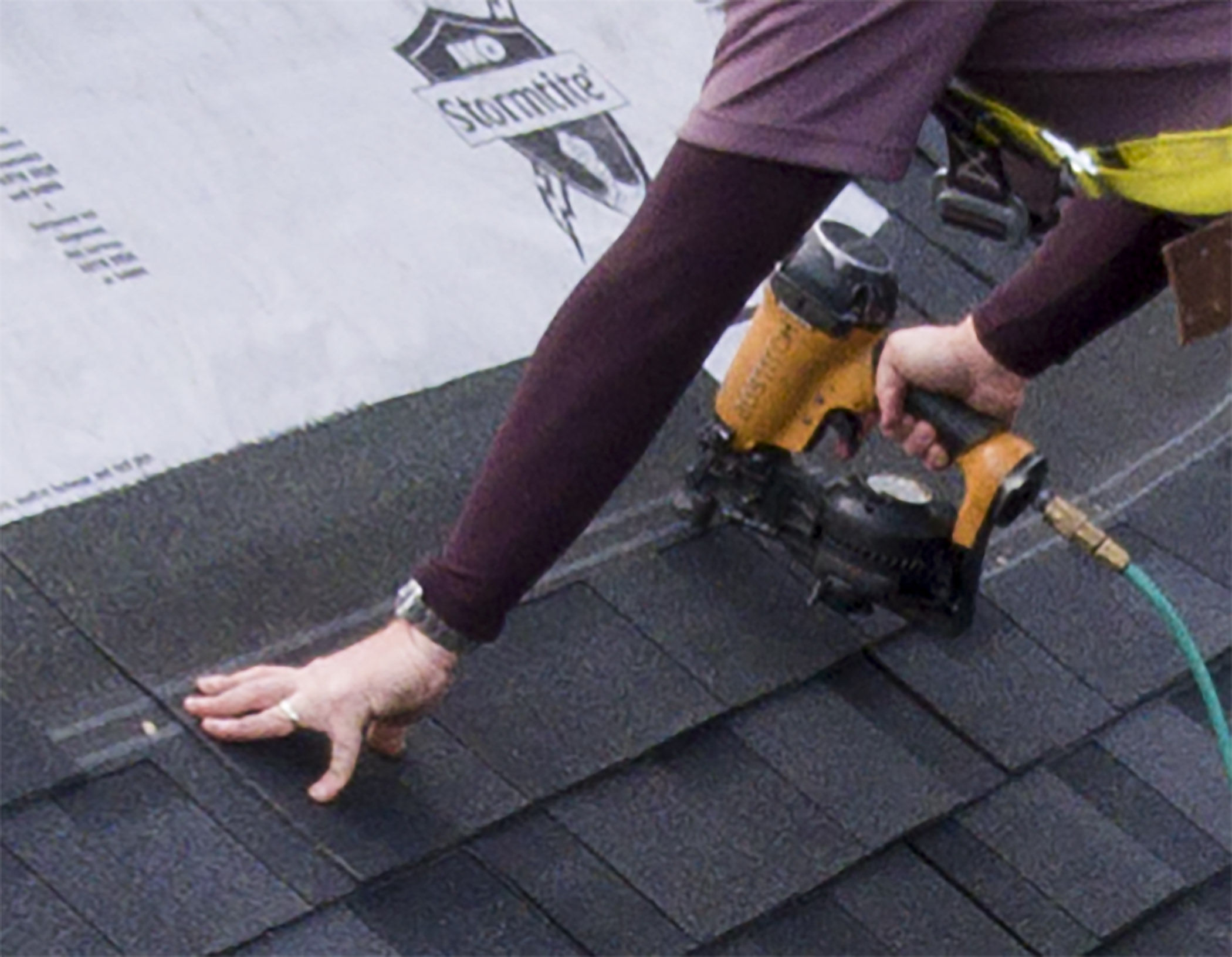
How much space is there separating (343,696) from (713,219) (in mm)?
513

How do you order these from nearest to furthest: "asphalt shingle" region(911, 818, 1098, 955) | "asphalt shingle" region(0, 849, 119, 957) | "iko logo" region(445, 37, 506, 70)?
"asphalt shingle" region(0, 849, 119, 957) < "asphalt shingle" region(911, 818, 1098, 955) < "iko logo" region(445, 37, 506, 70)

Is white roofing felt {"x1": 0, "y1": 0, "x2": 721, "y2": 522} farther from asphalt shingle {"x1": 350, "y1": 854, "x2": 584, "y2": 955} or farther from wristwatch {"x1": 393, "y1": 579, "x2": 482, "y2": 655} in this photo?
asphalt shingle {"x1": 350, "y1": 854, "x2": 584, "y2": 955}

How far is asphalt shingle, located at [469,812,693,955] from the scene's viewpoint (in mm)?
2090

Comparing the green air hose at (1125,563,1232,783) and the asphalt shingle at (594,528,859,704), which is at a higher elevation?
the green air hose at (1125,563,1232,783)

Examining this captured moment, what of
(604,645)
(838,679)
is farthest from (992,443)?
(604,645)

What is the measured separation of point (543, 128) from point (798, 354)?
510 millimetres

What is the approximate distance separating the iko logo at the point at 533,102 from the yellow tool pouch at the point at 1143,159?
0.77 m

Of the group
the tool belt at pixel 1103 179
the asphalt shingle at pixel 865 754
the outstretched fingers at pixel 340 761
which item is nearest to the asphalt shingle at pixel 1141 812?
the asphalt shingle at pixel 865 754

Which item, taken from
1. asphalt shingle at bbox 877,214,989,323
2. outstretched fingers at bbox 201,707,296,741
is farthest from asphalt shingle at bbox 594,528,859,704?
asphalt shingle at bbox 877,214,989,323

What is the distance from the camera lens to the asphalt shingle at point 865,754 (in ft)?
7.64

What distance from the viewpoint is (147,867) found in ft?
6.34

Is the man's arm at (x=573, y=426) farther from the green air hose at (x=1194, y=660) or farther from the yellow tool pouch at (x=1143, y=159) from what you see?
the green air hose at (x=1194, y=660)

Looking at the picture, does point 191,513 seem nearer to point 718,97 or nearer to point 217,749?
point 217,749

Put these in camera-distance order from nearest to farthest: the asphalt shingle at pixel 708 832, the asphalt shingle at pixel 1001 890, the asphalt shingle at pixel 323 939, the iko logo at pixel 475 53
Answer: the asphalt shingle at pixel 323 939, the asphalt shingle at pixel 708 832, the asphalt shingle at pixel 1001 890, the iko logo at pixel 475 53
